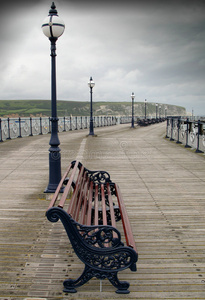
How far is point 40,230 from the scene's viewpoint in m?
4.82

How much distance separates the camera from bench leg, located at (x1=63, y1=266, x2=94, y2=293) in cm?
329

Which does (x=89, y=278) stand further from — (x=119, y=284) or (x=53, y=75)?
(x=53, y=75)

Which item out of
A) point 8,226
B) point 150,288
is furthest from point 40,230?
point 150,288

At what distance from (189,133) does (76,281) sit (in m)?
13.1

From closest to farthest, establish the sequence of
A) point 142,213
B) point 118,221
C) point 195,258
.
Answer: point 195,258, point 118,221, point 142,213

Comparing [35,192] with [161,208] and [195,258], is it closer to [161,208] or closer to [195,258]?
[161,208]

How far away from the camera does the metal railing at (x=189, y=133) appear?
13.1 meters

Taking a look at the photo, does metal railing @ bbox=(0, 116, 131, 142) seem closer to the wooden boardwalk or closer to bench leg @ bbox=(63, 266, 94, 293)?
the wooden boardwalk

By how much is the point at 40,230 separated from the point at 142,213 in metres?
1.84

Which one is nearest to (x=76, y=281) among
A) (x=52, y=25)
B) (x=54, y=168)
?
(x=54, y=168)

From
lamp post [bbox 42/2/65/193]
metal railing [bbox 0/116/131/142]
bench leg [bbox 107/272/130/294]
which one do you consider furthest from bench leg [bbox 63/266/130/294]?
metal railing [bbox 0/116/131/142]

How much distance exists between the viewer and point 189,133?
15.3 m

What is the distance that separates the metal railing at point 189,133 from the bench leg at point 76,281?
10.1 meters

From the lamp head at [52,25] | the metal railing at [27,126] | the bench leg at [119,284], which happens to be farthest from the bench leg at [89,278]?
the metal railing at [27,126]
